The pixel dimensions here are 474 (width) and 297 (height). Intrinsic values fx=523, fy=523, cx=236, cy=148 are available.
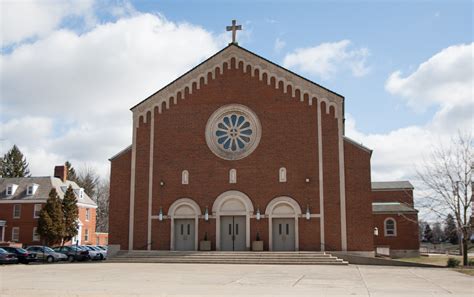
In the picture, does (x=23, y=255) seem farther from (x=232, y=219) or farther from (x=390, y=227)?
(x=390, y=227)

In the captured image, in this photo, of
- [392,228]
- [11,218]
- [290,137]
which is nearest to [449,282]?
[290,137]

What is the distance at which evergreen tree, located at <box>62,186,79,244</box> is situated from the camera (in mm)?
55594

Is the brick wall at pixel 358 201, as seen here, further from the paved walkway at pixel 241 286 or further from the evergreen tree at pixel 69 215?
the evergreen tree at pixel 69 215

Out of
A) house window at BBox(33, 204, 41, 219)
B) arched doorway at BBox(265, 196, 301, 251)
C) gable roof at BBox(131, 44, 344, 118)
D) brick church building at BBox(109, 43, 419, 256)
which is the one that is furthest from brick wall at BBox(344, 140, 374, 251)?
house window at BBox(33, 204, 41, 219)

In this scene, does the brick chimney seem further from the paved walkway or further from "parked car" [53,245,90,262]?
the paved walkway

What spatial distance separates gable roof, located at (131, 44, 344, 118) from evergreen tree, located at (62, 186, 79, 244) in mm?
23549

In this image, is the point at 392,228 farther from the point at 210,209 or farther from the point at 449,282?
the point at 449,282

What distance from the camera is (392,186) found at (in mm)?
60125

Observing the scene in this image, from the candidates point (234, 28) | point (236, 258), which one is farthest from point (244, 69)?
point (236, 258)

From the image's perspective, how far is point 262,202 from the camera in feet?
112

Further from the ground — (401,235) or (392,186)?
(392,186)

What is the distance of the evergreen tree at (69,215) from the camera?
182ft

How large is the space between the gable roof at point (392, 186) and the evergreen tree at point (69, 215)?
3342 cm

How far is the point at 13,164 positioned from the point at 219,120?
5805cm
